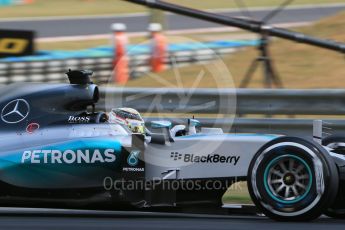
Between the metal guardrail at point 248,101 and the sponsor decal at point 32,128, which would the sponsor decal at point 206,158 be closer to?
the sponsor decal at point 32,128

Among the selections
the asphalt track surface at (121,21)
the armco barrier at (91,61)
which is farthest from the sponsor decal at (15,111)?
the asphalt track surface at (121,21)

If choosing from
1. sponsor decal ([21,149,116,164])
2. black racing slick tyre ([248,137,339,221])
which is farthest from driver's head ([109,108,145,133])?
black racing slick tyre ([248,137,339,221])

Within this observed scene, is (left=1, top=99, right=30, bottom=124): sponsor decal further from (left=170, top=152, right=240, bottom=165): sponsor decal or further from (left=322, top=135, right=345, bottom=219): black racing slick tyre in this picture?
(left=322, top=135, right=345, bottom=219): black racing slick tyre

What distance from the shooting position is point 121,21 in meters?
22.6

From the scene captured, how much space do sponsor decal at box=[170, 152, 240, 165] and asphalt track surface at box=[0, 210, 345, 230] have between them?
0.45 m

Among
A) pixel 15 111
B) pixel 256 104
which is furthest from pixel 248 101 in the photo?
pixel 15 111

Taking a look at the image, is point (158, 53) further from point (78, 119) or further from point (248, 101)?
point (78, 119)

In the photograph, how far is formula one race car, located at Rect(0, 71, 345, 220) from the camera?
6.21 metres

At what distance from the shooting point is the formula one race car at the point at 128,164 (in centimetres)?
621

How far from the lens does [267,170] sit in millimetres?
6121

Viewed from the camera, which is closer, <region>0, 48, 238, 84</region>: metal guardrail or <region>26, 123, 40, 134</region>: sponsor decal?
<region>26, 123, 40, 134</region>: sponsor decal

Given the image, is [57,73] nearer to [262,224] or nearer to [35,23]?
[35,23]

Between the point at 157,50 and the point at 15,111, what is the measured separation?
961 centimetres

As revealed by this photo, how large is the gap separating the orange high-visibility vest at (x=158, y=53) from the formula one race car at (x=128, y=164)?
902 centimetres
